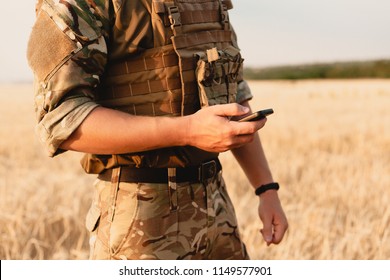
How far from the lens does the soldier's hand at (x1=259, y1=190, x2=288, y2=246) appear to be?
2.16 metres

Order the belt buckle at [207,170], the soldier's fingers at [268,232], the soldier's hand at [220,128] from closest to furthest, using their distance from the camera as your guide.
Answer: the soldier's hand at [220,128]
the belt buckle at [207,170]
the soldier's fingers at [268,232]

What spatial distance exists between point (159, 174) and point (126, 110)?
21 cm

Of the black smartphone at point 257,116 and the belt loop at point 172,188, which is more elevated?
the black smartphone at point 257,116

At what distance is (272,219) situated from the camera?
218 centimetres

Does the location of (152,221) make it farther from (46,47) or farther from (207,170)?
(46,47)

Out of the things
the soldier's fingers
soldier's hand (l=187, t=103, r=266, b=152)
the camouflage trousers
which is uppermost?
soldier's hand (l=187, t=103, r=266, b=152)

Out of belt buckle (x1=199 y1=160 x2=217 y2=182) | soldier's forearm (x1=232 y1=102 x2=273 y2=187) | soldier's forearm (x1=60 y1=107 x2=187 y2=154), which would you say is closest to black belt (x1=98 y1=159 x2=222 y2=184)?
belt buckle (x1=199 y1=160 x2=217 y2=182)

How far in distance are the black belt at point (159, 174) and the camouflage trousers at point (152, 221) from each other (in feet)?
0.05

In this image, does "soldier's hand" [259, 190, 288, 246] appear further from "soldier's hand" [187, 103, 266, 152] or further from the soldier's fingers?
"soldier's hand" [187, 103, 266, 152]

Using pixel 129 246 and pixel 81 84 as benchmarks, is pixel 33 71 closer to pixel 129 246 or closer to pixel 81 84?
pixel 81 84

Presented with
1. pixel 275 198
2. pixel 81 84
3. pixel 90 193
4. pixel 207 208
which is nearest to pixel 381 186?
pixel 90 193

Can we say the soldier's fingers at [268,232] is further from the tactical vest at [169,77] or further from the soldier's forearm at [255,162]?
the tactical vest at [169,77]

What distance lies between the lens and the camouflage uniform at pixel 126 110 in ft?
5.30

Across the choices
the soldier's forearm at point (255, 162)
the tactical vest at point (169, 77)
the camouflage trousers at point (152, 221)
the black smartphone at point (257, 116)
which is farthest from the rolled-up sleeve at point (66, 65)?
the soldier's forearm at point (255, 162)
